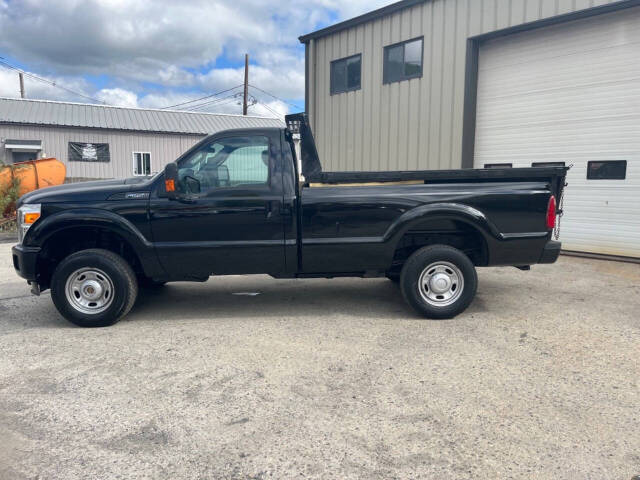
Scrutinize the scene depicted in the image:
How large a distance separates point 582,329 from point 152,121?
1199 inches

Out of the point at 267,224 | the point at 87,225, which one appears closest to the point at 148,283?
the point at 87,225

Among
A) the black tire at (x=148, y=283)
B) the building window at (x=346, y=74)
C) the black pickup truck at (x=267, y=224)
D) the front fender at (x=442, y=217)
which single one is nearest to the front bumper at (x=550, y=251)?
the black pickup truck at (x=267, y=224)

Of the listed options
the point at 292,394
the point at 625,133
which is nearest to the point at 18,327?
the point at 292,394

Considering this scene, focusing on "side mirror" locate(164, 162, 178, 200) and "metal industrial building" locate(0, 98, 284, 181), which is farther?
"metal industrial building" locate(0, 98, 284, 181)

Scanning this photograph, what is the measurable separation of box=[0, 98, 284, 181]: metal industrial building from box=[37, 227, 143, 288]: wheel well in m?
23.1

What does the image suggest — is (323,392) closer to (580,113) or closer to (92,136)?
(580,113)

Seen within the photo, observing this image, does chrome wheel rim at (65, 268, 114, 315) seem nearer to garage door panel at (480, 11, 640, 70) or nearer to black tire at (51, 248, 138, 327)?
black tire at (51, 248, 138, 327)

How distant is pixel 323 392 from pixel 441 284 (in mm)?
2147

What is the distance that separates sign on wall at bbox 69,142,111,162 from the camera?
88.4ft

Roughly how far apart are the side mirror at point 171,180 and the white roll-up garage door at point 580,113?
760 cm

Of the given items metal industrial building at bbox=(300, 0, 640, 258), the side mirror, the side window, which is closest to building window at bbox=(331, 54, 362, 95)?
metal industrial building at bbox=(300, 0, 640, 258)

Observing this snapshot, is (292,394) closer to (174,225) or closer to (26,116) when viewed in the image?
(174,225)

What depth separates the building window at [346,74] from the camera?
12.4 m

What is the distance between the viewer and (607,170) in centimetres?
877
